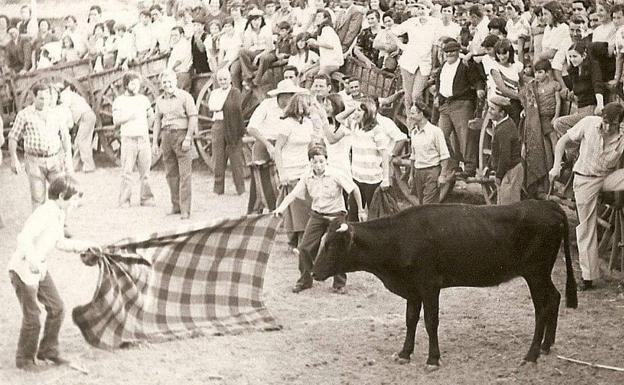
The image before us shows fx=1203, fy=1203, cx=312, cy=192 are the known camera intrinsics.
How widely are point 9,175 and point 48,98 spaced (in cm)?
85

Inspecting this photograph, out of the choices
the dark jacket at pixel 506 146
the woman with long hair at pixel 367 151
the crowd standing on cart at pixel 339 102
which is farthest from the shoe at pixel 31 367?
the dark jacket at pixel 506 146

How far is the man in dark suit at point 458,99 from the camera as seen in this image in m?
11.0

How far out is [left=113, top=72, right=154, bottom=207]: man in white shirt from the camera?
9.38 meters

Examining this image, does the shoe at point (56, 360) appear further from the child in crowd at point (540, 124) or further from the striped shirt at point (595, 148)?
the child in crowd at point (540, 124)

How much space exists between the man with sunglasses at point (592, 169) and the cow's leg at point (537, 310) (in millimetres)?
1318

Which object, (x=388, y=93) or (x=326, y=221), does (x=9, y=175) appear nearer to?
(x=326, y=221)

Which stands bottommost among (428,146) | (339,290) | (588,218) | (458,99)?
(339,290)

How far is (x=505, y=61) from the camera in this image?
1068cm

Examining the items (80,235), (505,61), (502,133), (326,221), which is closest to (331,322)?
(326,221)

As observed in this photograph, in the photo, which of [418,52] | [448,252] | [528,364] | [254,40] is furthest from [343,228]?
[254,40]

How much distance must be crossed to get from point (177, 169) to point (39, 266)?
2.99 meters

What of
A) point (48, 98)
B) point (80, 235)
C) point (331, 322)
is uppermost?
point (48, 98)

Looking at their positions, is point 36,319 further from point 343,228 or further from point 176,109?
point 176,109

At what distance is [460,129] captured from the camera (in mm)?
11125
